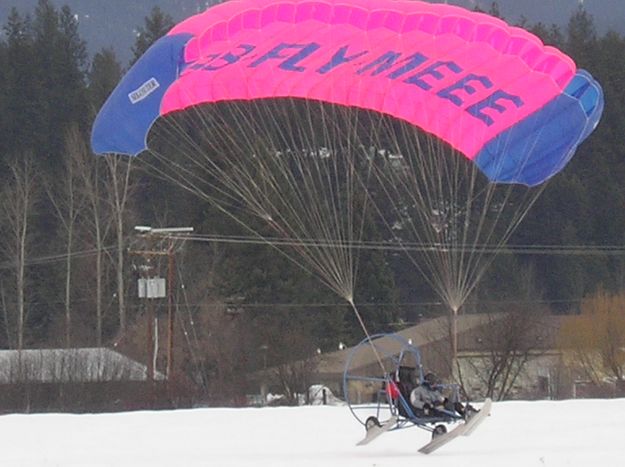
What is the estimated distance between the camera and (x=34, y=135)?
5106 cm

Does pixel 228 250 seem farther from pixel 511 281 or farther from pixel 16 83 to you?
pixel 16 83

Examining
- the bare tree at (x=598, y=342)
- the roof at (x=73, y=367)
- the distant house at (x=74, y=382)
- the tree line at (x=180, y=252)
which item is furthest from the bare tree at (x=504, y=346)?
the roof at (x=73, y=367)

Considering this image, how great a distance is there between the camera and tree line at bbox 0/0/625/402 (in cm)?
3791

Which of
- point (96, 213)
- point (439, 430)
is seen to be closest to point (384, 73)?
point (439, 430)

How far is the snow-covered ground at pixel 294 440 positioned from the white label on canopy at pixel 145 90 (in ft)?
10.5

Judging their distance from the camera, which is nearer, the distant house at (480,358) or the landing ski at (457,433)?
the landing ski at (457,433)

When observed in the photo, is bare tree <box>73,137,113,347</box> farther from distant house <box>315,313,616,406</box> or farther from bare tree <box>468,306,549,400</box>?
bare tree <box>468,306,549,400</box>

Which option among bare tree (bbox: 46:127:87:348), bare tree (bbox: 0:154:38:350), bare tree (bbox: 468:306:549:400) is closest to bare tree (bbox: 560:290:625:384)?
bare tree (bbox: 468:306:549:400)

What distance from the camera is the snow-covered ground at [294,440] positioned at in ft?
34.8

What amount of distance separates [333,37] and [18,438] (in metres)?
4.75

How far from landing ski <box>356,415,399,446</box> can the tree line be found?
2058 cm

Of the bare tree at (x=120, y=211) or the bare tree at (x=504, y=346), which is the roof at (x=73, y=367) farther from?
the bare tree at (x=504, y=346)

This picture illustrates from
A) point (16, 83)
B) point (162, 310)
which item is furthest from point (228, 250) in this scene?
point (16, 83)

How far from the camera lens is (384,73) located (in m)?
12.6
